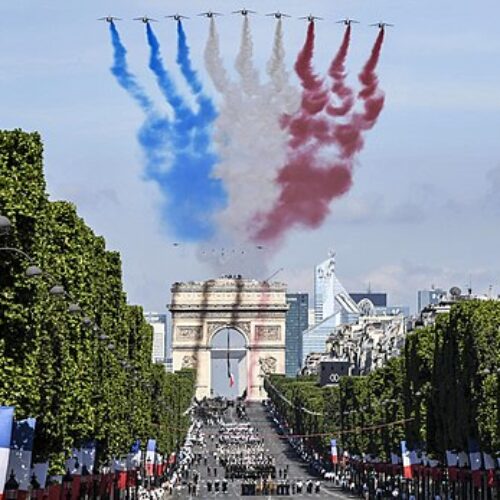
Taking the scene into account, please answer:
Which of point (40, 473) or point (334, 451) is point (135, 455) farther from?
point (334, 451)

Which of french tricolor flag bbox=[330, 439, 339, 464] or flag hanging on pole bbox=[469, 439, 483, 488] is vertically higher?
french tricolor flag bbox=[330, 439, 339, 464]

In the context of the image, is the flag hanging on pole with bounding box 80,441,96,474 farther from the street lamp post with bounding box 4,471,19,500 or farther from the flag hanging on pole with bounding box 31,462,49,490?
the street lamp post with bounding box 4,471,19,500

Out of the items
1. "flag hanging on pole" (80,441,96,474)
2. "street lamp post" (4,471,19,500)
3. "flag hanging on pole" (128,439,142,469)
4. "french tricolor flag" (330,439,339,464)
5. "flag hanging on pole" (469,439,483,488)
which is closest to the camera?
"street lamp post" (4,471,19,500)

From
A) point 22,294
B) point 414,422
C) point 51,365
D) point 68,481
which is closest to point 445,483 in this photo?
point 414,422

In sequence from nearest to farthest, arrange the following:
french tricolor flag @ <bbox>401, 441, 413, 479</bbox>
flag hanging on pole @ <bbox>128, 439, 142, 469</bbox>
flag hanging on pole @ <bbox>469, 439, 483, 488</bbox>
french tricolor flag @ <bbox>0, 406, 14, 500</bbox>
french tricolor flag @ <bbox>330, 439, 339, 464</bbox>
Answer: french tricolor flag @ <bbox>0, 406, 14, 500</bbox>
flag hanging on pole @ <bbox>469, 439, 483, 488</bbox>
flag hanging on pole @ <bbox>128, 439, 142, 469</bbox>
french tricolor flag @ <bbox>401, 441, 413, 479</bbox>
french tricolor flag @ <bbox>330, 439, 339, 464</bbox>

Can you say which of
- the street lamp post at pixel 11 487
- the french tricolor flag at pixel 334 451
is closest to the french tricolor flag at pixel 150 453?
the french tricolor flag at pixel 334 451

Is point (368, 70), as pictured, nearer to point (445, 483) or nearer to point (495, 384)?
point (445, 483)

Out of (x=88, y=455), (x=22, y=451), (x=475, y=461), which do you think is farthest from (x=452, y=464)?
(x=22, y=451)

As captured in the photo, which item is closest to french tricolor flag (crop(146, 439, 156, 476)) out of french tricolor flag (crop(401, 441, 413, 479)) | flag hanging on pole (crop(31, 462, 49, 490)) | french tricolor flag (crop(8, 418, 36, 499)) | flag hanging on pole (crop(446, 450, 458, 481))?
french tricolor flag (crop(401, 441, 413, 479))
